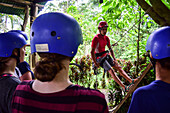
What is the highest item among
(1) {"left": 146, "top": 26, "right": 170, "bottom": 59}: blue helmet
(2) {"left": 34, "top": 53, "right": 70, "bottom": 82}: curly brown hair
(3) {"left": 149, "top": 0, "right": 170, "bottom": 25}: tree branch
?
(3) {"left": 149, "top": 0, "right": 170, "bottom": 25}: tree branch

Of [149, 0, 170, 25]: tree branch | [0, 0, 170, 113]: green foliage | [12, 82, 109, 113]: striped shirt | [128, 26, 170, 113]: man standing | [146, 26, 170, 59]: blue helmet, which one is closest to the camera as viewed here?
[12, 82, 109, 113]: striped shirt

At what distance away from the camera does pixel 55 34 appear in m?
1.19

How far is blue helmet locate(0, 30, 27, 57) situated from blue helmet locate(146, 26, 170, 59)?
1491 mm

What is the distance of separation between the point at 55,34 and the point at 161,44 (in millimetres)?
904

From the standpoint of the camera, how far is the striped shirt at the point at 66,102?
94cm

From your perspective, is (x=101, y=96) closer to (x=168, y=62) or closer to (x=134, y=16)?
(x=168, y=62)

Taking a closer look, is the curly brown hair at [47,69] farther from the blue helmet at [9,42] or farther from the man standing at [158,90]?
the blue helmet at [9,42]

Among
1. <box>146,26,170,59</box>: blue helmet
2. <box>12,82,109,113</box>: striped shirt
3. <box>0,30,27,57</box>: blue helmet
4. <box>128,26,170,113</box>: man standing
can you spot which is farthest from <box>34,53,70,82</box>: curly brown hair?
<box>0,30,27,57</box>: blue helmet

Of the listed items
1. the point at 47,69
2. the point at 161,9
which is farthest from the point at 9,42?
the point at 161,9

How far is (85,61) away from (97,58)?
8.37 feet

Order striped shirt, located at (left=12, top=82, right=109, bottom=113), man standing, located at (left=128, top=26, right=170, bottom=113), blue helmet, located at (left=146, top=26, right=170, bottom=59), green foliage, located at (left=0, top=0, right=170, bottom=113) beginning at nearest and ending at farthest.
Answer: striped shirt, located at (left=12, top=82, right=109, bottom=113)
man standing, located at (left=128, top=26, right=170, bottom=113)
blue helmet, located at (left=146, top=26, right=170, bottom=59)
green foliage, located at (left=0, top=0, right=170, bottom=113)

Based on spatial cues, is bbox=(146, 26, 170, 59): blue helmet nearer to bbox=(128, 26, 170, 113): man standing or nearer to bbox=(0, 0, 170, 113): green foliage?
bbox=(128, 26, 170, 113): man standing

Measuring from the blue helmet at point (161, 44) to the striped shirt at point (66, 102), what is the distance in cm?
66

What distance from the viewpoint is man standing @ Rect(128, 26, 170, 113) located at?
112cm
